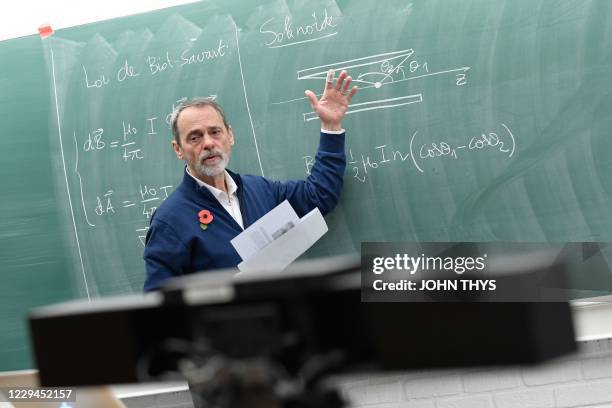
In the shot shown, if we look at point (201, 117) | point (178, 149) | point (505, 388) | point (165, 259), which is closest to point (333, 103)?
point (201, 117)

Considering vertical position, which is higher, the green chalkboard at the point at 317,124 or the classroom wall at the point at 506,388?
the green chalkboard at the point at 317,124

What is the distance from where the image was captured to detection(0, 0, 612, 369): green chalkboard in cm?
220

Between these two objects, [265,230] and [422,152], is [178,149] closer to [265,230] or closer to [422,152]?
[265,230]

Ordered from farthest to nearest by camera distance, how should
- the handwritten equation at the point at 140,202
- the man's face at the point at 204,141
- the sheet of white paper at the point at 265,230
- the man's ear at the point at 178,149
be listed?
1. the handwritten equation at the point at 140,202
2. the man's ear at the point at 178,149
3. the man's face at the point at 204,141
4. the sheet of white paper at the point at 265,230

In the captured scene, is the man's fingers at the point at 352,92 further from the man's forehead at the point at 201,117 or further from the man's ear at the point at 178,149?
the man's ear at the point at 178,149

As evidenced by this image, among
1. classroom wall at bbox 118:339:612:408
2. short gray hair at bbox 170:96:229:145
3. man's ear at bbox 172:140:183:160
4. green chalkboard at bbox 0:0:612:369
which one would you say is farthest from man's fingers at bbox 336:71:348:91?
classroom wall at bbox 118:339:612:408

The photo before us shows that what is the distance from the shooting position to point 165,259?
220 cm

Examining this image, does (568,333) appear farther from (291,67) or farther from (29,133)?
(29,133)

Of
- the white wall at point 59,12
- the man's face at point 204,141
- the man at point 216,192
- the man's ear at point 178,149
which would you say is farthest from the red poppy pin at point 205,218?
the white wall at point 59,12

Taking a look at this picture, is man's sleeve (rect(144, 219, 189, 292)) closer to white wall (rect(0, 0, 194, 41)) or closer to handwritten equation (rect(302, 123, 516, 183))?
handwritten equation (rect(302, 123, 516, 183))

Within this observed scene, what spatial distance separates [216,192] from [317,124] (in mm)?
418

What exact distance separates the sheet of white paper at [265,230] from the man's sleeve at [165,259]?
18 cm

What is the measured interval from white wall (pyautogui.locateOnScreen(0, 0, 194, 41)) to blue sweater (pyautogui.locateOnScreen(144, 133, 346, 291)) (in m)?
0.77

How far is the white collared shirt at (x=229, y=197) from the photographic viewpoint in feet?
7.47
